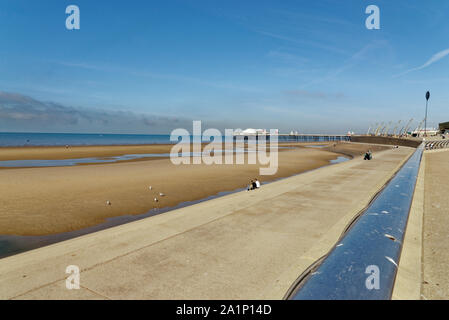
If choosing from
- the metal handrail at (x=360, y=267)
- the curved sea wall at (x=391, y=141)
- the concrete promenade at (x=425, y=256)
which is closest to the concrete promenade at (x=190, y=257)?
the concrete promenade at (x=425, y=256)

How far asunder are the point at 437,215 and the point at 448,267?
359cm

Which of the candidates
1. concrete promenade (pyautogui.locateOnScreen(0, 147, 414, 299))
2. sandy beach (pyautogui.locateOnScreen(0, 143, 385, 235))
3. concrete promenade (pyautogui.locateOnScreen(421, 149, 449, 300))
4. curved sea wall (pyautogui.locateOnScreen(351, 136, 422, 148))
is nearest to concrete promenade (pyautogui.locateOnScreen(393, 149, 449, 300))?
concrete promenade (pyautogui.locateOnScreen(421, 149, 449, 300))

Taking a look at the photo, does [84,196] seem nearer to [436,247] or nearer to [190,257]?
[190,257]

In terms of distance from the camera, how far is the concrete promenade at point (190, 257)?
3438mm

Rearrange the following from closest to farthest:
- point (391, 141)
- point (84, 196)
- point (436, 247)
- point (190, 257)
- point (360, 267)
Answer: point (360, 267) → point (190, 257) → point (436, 247) → point (84, 196) → point (391, 141)

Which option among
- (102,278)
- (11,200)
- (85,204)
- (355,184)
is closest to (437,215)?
(355,184)

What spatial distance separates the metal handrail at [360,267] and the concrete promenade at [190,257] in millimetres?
1381

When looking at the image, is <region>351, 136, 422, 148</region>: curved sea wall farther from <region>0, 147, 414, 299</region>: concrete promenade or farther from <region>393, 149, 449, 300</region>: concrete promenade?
<region>0, 147, 414, 299</region>: concrete promenade

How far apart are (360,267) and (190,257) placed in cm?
302

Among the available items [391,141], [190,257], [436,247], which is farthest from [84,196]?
[391,141]

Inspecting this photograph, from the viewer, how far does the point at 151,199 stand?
12109 millimetres

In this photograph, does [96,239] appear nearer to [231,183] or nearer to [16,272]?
[16,272]

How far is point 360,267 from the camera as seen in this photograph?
1.99 meters

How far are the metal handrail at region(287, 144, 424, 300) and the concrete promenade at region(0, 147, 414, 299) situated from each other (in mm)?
1381
